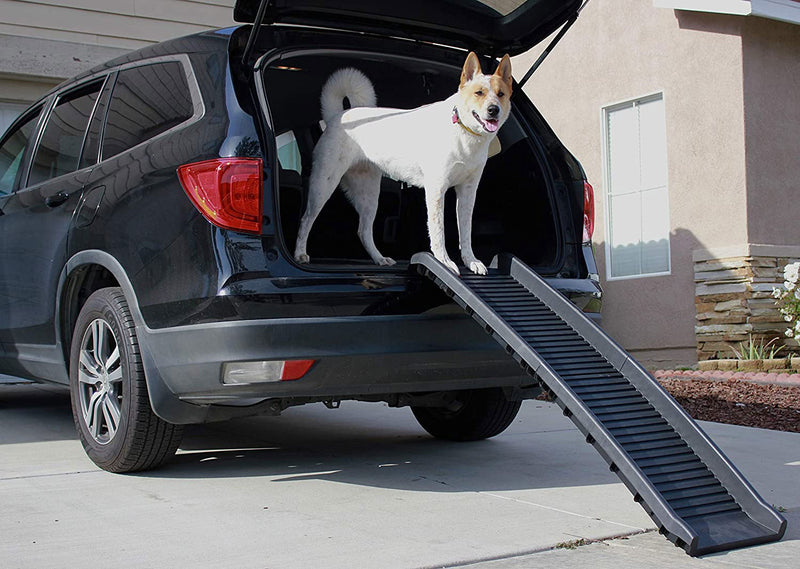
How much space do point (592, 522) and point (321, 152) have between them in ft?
6.48

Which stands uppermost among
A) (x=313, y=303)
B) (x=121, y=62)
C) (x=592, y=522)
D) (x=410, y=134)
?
(x=121, y=62)

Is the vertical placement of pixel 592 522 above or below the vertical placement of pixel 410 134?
below

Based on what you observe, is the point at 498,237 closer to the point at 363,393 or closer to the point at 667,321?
the point at 363,393

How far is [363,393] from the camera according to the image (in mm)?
3838

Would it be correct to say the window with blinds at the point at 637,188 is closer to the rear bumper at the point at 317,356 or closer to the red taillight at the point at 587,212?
the red taillight at the point at 587,212

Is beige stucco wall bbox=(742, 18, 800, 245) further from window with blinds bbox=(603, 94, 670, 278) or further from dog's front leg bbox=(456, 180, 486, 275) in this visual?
dog's front leg bbox=(456, 180, 486, 275)

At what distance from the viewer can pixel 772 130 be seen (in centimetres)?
914

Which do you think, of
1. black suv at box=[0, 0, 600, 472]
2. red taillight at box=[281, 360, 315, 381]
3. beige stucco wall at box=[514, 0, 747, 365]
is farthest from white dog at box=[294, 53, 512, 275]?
beige stucco wall at box=[514, 0, 747, 365]

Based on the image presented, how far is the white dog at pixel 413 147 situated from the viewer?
399 cm

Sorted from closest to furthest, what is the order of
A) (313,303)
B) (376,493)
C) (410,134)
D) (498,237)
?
(313,303) < (376,493) < (410,134) < (498,237)

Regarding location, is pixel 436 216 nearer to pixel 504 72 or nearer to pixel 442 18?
pixel 504 72

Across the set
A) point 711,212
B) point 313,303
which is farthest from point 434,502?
point 711,212

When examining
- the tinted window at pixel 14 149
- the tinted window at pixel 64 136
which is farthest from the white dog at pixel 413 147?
the tinted window at pixel 14 149

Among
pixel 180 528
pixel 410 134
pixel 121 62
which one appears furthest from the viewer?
pixel 121 62
